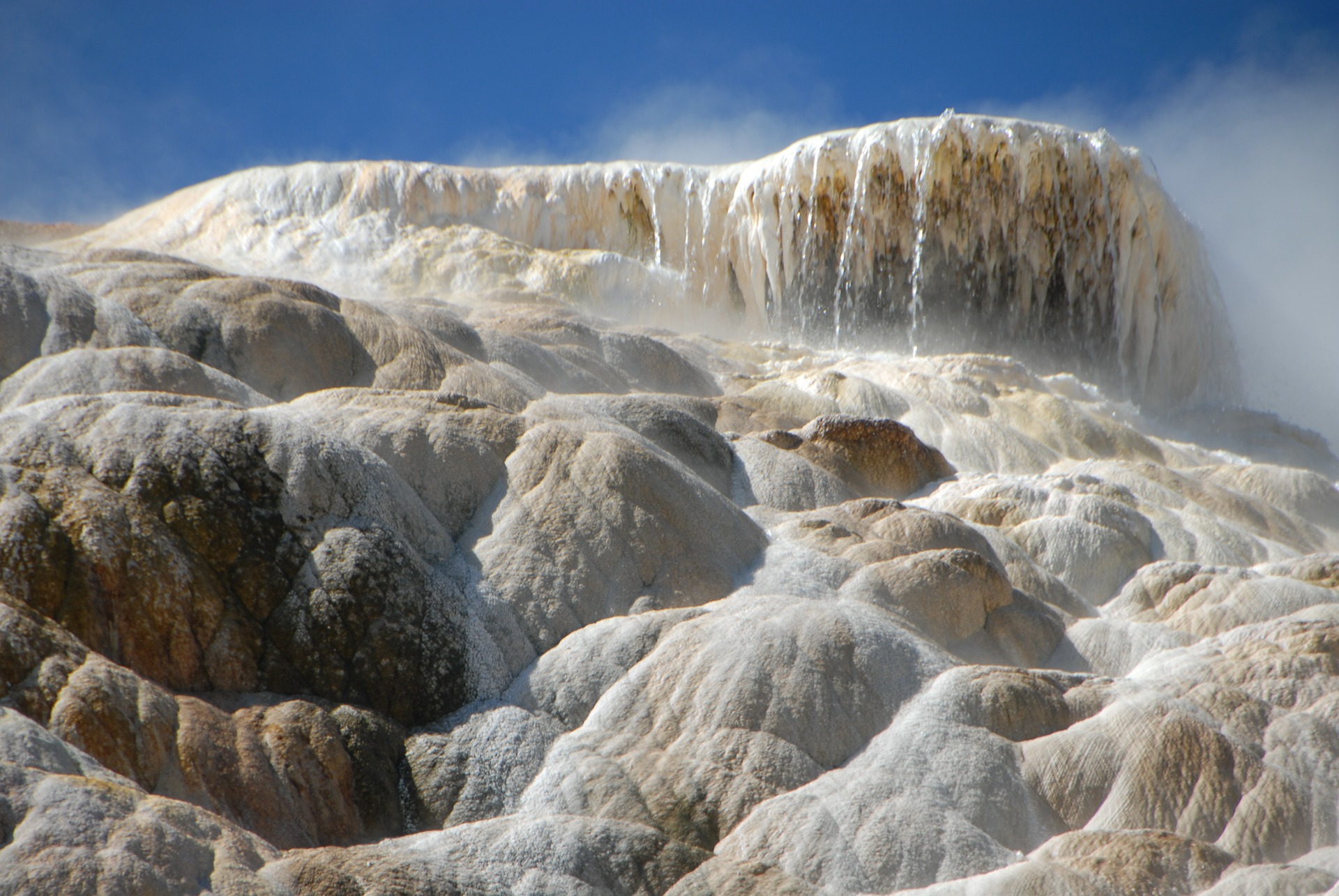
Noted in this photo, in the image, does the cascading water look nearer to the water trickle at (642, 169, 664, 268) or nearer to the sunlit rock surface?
the water trickle at (642, 169, 664, 268)

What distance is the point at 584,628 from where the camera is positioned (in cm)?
567

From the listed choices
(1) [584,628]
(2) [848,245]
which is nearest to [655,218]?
(2) [848,245]

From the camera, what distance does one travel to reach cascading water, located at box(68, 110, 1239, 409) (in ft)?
57.0

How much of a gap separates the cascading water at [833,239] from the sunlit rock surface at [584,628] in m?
6.59

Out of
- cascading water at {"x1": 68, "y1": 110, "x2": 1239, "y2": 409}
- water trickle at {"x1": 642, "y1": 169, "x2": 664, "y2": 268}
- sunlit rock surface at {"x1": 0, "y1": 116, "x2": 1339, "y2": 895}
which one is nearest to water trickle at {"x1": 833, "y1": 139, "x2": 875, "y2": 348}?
cascading water at {"x1": 68, "y1": 110, "x2": 1239, "y2": 409}

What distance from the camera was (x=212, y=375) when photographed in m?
7.18

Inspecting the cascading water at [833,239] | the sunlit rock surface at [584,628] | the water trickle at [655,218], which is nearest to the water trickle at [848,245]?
the cascading water at [833,239]

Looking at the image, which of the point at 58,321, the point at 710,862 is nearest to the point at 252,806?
the point at 710,862

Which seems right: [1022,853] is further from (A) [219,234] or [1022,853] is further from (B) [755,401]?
(A) [219,234]

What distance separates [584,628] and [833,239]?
14.9 meters

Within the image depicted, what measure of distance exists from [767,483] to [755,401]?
3.21 m

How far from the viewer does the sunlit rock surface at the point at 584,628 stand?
12.7ft

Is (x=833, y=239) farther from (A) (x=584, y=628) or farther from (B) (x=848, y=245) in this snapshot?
(A) (x=584, y=628)

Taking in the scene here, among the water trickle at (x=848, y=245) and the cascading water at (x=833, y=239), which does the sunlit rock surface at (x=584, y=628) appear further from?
the water trickle at (x=848, y=245)
